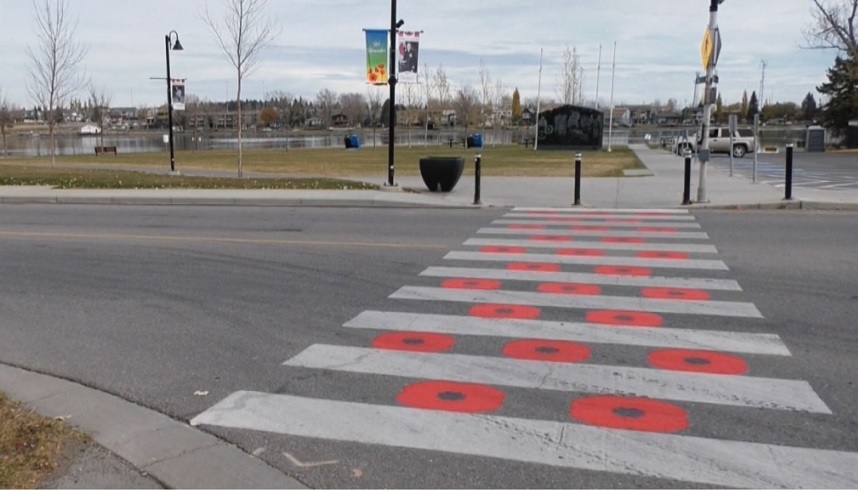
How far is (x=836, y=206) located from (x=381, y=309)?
12.3 metres

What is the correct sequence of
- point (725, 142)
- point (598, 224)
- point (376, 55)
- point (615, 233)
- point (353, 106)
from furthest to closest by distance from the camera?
1. point (353, 106)
2. point (725, 142)
3. point (376, 55)
4. point (598, 224)
5. point (615, 233)

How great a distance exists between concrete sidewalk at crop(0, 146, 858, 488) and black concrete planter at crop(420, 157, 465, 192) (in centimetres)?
37

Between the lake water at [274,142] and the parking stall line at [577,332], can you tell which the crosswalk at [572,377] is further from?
the lake water at [274,142]

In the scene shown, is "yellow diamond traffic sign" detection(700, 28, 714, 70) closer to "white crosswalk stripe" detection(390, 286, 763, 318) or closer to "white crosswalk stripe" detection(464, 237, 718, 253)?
"white crosswalk stripe" detection(464, 237, 718, 253)

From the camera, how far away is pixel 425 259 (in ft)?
33.3

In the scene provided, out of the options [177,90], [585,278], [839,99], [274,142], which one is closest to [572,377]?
[585,278]

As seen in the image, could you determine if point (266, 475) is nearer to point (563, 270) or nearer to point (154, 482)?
point (154, 482)

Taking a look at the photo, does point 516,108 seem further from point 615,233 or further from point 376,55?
point 615,233

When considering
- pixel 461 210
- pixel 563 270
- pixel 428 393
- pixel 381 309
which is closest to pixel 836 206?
pixel 461 210

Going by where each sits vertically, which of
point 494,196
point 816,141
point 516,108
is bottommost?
point 494,196

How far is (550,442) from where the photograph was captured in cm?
439

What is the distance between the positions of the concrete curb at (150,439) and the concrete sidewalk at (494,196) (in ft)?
40.7

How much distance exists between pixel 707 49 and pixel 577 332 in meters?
12.2

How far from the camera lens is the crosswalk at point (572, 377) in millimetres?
4219
